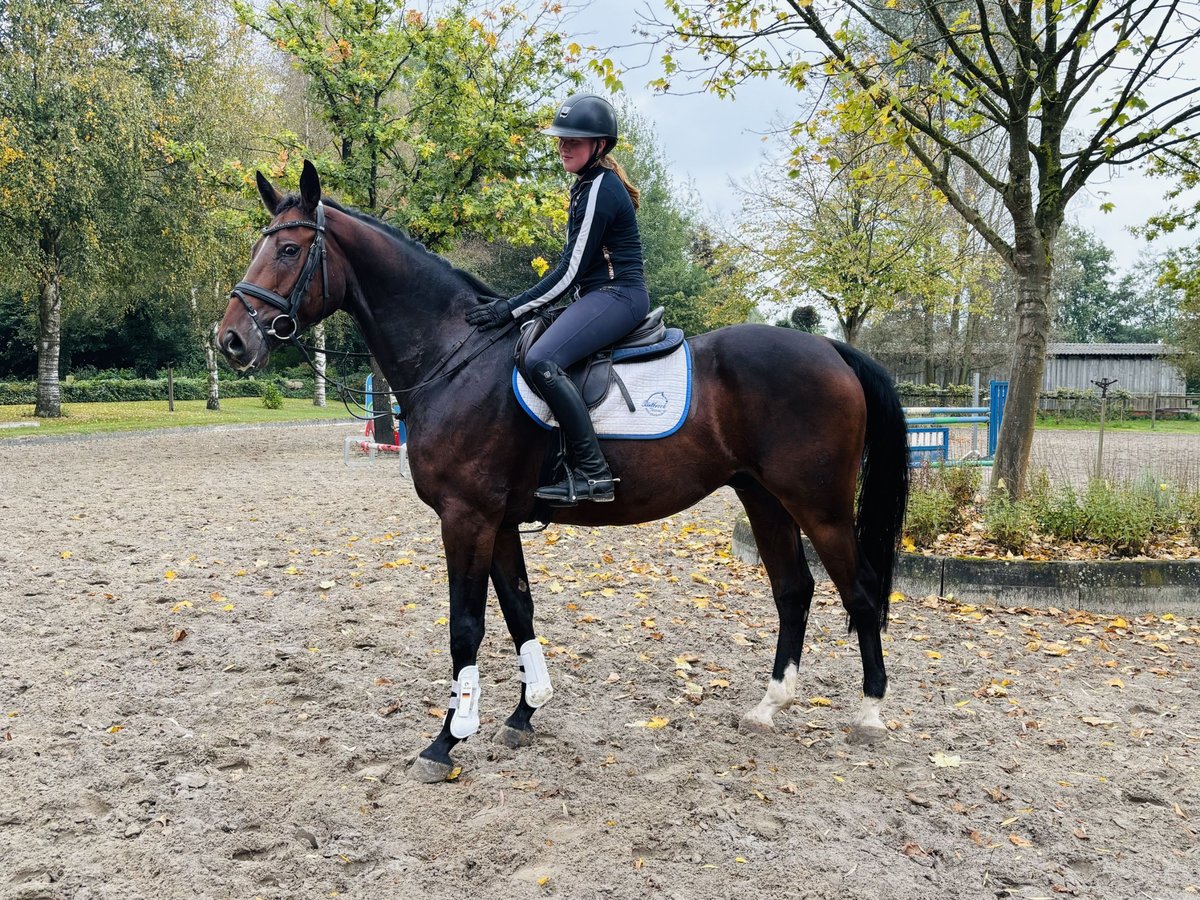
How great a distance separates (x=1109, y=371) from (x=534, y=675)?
4697 centimetres

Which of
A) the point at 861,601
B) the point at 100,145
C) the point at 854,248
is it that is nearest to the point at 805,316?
the point at 854,248

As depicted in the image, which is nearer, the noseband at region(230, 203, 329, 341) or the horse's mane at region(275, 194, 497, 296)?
the noseband at region(230, 203, 329, 341)

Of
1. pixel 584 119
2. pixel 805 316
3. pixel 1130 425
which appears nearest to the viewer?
pixel 584 119

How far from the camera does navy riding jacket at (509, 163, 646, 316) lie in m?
4.08

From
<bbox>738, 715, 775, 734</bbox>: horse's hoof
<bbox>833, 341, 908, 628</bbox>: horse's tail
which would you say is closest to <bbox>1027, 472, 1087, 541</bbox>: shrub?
<bbox>833, 341, 908, 628</bbox>: horse's tail

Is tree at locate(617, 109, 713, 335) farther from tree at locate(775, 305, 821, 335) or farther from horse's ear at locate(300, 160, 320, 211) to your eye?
horse's ear at locate(300, 160, 320, 211)

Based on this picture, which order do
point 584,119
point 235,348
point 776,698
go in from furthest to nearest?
1. point 776,698
2. point 584,119
3. point 235,348

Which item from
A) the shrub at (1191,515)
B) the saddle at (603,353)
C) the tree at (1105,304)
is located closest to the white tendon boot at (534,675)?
the saddle at (603,353)

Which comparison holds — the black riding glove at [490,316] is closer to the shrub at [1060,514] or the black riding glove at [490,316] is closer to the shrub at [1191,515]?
the shrub at [1060,514]

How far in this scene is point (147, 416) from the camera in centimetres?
2836

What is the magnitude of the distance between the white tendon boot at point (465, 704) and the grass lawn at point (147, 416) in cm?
2123

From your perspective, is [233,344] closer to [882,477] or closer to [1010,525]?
[882,477]

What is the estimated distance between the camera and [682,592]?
7336 mm

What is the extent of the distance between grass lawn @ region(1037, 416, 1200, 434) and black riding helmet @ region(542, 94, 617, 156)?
2932 cm
